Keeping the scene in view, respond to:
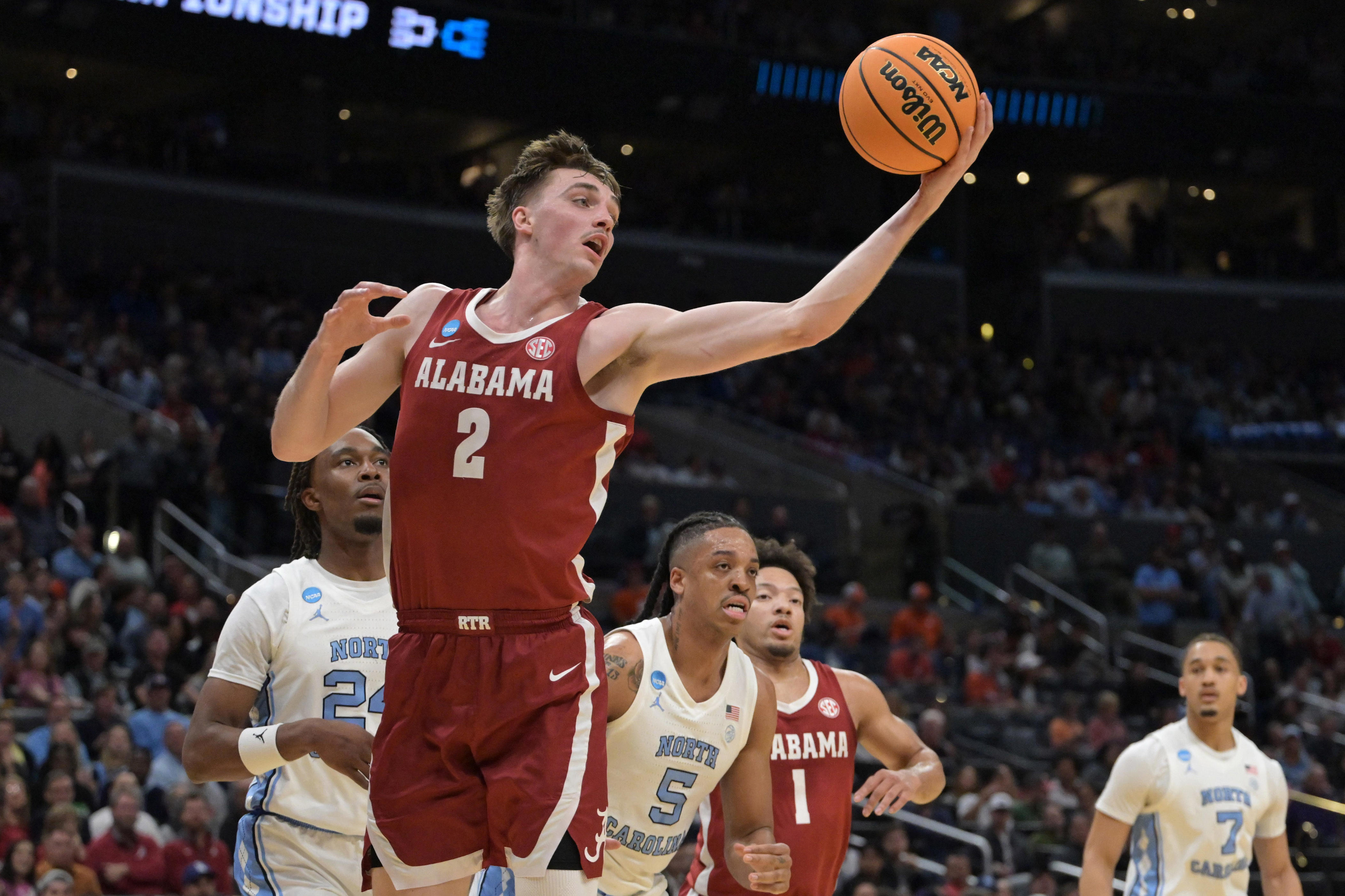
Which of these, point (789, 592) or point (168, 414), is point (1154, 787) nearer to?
point (789, 592)

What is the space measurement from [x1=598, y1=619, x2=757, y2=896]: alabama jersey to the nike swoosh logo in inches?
64.5

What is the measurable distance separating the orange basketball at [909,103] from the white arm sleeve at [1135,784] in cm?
Answer: 452

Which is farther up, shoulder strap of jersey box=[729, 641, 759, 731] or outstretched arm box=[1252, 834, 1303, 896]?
shoulder strap of jersey box=[729, 641, 759, 731]

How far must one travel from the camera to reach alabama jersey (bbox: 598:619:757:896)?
5699mm

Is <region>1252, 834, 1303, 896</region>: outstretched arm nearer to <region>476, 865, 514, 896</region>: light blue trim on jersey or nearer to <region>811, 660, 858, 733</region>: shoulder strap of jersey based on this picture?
<region>811, 660, 858, 733</region>: shoulder strap of jersey

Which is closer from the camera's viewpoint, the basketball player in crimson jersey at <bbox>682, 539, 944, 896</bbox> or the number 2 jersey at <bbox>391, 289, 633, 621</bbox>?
the number 2 jersey at <bbox>391, 289, 633, 621</bbox>

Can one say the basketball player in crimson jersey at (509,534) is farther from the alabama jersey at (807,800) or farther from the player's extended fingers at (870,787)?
the alabama jersey at (807,800)

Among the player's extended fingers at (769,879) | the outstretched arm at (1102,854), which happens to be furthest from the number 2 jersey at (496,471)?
the outstretched arm at (1102,854)

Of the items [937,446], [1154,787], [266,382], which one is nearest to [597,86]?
[937,446]

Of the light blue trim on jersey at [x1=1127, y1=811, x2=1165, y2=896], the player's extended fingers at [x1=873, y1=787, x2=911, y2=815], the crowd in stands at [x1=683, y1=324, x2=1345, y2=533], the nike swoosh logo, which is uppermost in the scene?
the crowd in stands at [x1=683, y1=324, x2=1345, y2=533]

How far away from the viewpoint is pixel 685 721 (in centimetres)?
571

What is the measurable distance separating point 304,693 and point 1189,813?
4.77 m

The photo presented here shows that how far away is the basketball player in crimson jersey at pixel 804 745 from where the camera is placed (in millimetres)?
6414

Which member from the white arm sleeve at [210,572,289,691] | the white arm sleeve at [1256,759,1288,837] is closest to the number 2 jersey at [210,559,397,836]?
the white arm sleeve at [210,572,289,691]
